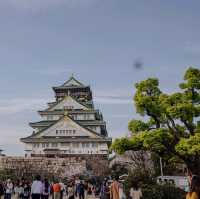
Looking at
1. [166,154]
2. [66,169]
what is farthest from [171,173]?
[66,169]

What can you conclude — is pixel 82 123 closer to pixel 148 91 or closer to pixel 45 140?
pixel 45 140

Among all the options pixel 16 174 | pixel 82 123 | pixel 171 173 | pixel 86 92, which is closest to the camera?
pixel 171 173

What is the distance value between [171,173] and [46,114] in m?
30.4

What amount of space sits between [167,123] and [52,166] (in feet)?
96.6

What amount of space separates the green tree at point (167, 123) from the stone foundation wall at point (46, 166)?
90.2 ft

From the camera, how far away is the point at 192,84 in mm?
22078

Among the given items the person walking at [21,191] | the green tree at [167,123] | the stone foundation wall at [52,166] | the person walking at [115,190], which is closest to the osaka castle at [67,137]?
the stone foundation wall at [52,166]

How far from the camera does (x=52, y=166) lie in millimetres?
49875

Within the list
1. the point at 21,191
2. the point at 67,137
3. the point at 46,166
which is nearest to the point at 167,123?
the point at 21,191

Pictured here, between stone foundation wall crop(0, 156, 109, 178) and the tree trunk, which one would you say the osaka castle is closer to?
stone foundation wall crop(0, 156, 109, 178)

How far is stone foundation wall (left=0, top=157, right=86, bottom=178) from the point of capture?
4897 centimetres

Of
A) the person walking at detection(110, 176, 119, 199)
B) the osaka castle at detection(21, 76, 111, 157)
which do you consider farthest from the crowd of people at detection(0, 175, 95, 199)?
the osaka castle at detection(21, 76, 111, 157)

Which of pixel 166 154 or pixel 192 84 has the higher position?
pixel 192 84

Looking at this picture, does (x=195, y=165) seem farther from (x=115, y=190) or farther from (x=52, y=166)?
(x=52, y=166)
